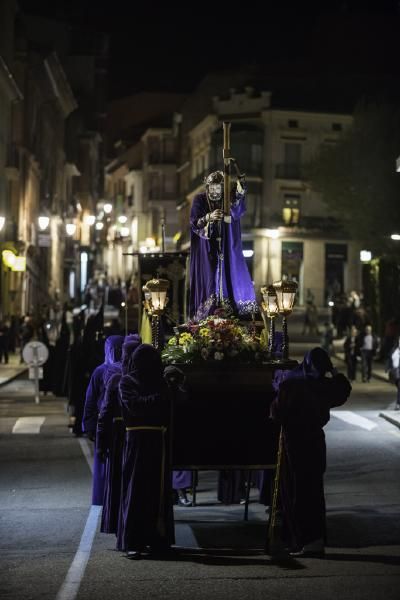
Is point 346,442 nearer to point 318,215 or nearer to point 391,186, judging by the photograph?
point 391,186

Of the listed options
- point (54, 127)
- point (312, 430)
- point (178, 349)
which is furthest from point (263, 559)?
point (54, 127)

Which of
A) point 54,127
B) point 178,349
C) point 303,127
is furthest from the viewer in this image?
point 303,127

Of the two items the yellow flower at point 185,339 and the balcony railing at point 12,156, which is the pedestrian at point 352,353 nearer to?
the balcony railing at point 12,156

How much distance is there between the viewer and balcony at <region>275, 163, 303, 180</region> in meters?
75.8

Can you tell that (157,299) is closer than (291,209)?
Yes

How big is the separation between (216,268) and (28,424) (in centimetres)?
920

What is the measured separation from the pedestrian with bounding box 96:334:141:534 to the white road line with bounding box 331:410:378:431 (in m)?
11.4

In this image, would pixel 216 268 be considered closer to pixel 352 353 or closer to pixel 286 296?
pixel 286 296

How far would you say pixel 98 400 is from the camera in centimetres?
1159

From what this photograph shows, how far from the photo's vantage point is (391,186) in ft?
155

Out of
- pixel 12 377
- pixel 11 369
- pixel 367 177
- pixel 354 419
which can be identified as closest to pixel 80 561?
pixel 354 419

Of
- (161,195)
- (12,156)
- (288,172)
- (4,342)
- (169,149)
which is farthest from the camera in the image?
(161,195)

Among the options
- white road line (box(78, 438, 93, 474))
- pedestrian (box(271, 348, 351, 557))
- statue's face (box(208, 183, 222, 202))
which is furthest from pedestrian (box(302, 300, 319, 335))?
pedestrian (box(271, 348, 351, 557))

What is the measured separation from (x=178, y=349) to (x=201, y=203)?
2.56 metres
